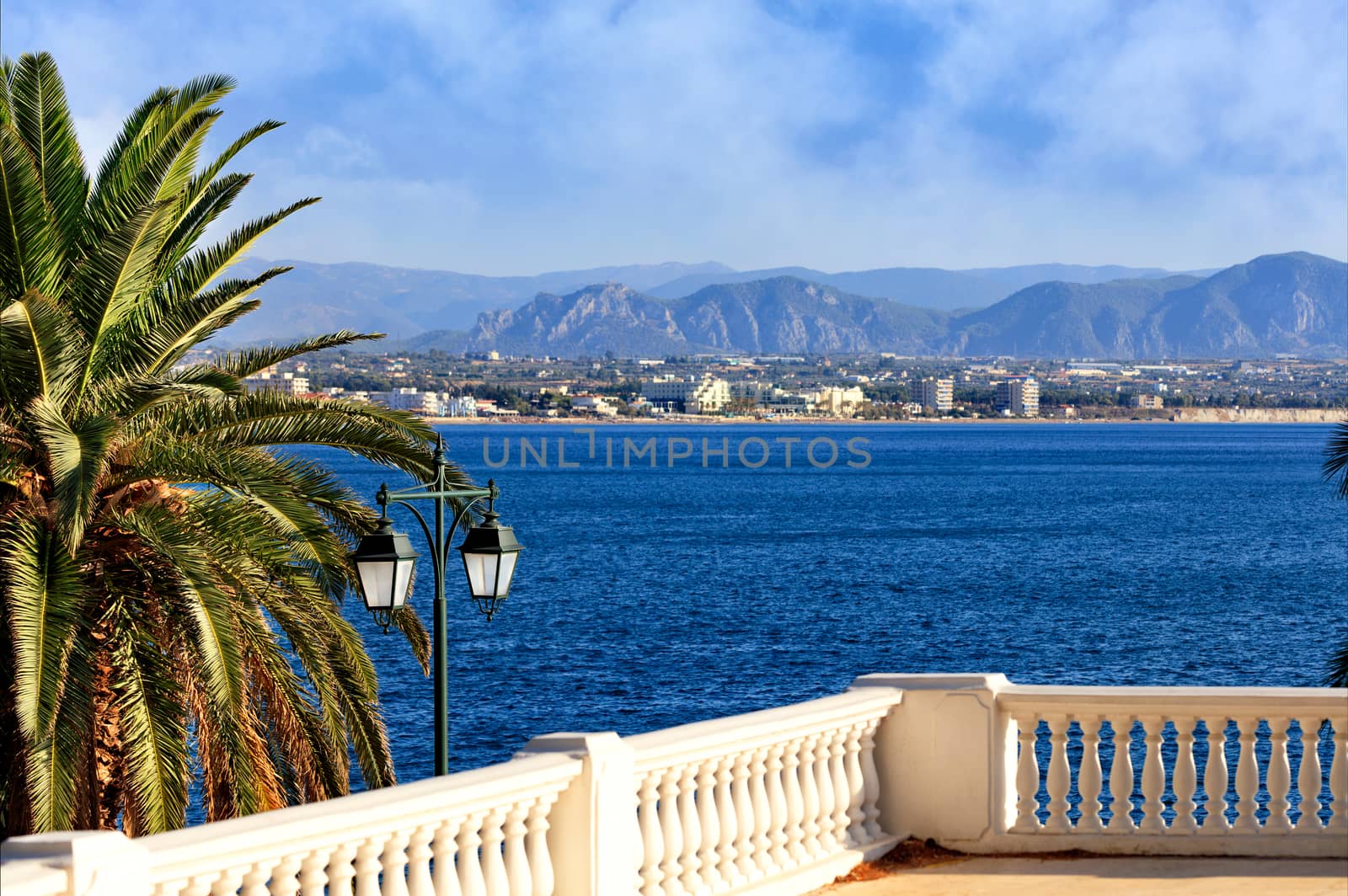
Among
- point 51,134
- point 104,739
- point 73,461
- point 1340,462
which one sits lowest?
point 104,739

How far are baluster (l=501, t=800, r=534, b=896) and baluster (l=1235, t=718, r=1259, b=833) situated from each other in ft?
13.0

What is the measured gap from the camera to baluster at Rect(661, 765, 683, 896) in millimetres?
6668

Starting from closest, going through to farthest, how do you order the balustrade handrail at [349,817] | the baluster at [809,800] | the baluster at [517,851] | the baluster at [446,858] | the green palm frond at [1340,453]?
the balustrade handrail at [349,817]
the baluster at [446,858]
the baluster at [517,851]
the baluster at [809,800]
the green palm frond at [1340,453]

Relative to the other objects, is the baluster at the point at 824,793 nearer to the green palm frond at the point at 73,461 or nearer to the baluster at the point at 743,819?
the baluster at the point at 743,819

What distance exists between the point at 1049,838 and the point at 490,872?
347 centimetres

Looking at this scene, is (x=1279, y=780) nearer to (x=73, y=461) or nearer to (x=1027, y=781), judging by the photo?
(x=1027, y=781)

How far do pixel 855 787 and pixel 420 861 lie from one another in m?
3.00

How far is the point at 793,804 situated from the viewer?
739cm

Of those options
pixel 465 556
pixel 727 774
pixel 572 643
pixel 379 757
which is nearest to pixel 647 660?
pixel 572 643

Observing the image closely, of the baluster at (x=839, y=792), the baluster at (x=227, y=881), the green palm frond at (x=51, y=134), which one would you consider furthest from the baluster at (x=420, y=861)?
the green palm frond at (x=51, y=134)

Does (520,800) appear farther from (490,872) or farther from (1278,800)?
(1278,800)

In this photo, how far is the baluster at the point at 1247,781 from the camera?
776cm

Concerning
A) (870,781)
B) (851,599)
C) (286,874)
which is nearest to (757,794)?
(870,781)

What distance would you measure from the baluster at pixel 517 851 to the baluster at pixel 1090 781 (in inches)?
130
